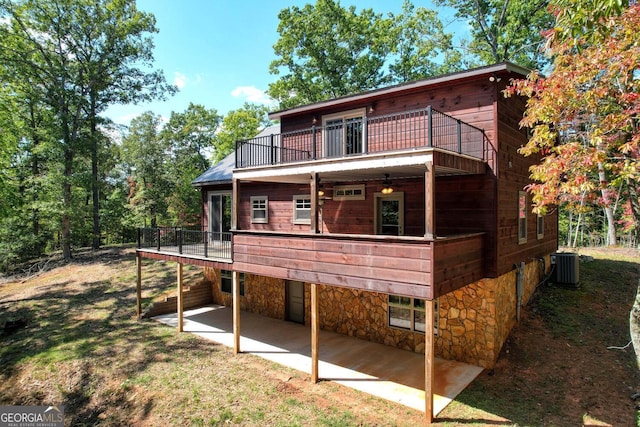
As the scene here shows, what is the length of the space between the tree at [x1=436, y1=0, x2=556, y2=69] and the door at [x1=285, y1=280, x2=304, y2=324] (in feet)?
61.7

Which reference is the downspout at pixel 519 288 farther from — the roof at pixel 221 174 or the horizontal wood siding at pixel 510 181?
the roof at pixel 221 174

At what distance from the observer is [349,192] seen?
11.6 m

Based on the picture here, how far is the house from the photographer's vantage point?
7258mm

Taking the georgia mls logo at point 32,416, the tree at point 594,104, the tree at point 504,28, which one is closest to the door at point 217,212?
the georgia mls logo at point 32,416

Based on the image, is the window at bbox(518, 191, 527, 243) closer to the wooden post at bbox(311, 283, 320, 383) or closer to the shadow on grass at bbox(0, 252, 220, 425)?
the wooden post at bbox(311, 283, 320, 383)

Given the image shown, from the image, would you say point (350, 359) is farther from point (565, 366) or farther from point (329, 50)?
point (329, 50)

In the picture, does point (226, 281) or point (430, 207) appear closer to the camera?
point (430, 207)

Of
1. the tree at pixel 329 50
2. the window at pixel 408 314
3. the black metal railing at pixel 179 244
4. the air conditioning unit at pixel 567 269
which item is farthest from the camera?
the tree at pixel 329 50

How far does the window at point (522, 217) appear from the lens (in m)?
10.3

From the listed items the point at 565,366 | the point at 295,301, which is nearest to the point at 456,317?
the point at 565,366

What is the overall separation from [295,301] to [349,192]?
190 inches

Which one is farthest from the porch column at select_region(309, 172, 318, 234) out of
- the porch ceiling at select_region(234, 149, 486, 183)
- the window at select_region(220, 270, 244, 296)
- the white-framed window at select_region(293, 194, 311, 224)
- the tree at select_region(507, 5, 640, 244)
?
the window at select_region(220, 270, 244, 296)

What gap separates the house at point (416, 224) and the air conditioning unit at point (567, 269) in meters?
0.49

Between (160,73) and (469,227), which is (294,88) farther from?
(469,227)
